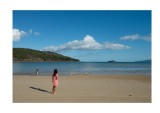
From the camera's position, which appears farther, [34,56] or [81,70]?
[34,56]

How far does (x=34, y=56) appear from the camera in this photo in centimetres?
7844

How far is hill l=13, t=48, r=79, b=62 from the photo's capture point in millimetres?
67469

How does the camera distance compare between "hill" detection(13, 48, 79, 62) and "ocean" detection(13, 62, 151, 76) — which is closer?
"ocean" detection(13, 62, 151, 76)

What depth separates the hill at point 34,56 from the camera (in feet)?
221

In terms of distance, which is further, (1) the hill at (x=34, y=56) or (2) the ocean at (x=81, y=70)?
(1) the hill at (x=34, y=56)
